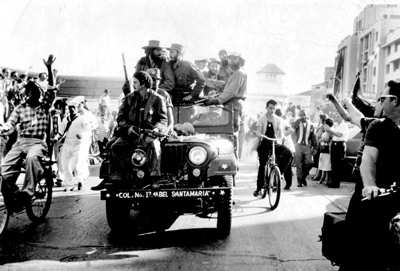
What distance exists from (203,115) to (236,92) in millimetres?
951

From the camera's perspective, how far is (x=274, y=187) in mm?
9539

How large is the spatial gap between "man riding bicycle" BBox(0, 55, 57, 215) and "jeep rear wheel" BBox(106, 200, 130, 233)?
116cm

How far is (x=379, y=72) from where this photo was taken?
63188 millimetres

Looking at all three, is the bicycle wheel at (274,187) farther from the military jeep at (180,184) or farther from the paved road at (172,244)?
the military jeep at (180,184)

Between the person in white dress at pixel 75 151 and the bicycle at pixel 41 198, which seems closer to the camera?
the bicycle at pixel 41 198

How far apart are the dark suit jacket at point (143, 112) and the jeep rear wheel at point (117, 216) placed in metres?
1.06

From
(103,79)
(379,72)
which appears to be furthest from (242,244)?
(379,72)

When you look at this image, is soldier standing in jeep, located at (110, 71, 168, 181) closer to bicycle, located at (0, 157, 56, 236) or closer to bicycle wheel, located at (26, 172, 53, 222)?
bicycle, located at (0, 157, 56, 236)

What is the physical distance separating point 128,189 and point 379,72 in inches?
2420

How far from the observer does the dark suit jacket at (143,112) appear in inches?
282

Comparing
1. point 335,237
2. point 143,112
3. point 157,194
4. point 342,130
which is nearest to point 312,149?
point 342,130

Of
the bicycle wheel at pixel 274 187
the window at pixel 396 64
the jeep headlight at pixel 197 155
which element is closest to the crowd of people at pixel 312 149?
the bicycle wheel at pixel 274 187

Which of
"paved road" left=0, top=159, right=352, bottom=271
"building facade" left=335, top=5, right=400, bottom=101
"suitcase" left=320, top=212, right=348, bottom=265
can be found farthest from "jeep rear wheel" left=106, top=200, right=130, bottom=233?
"building facade" left=335, top=5, right=400, bottom=101

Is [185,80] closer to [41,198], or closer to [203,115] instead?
[203,115]
